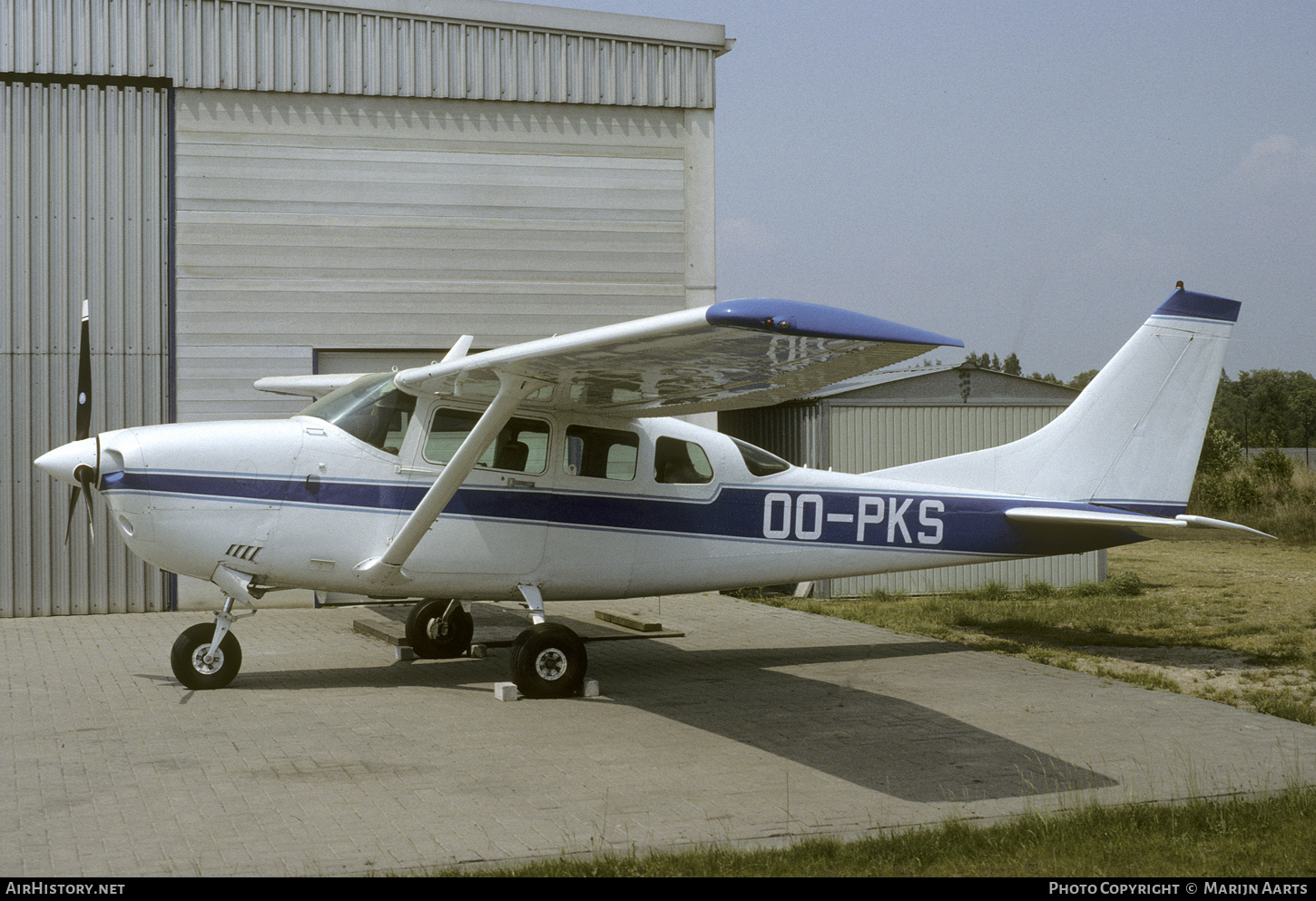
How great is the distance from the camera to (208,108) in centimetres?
1403

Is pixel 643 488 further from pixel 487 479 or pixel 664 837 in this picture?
pixel 664 837

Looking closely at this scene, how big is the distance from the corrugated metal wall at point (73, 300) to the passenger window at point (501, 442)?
6.39 metres

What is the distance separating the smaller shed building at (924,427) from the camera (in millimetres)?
15352

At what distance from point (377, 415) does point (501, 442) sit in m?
0.95

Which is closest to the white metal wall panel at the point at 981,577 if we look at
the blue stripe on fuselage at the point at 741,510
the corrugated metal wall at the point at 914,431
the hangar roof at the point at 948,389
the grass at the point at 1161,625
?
the grass at the point at 1161,625

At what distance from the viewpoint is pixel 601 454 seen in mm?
9305

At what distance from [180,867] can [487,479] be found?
4439mm

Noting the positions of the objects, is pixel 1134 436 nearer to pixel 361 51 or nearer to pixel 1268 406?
pixel 361 51

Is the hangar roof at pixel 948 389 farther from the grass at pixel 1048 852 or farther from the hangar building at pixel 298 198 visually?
the grass at pixel 1048 852

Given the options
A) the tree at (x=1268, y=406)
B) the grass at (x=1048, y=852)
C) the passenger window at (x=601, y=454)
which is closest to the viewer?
the grass at (x=1048, y=852)

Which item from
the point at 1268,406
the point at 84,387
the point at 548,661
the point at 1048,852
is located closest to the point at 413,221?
the point at 84,387

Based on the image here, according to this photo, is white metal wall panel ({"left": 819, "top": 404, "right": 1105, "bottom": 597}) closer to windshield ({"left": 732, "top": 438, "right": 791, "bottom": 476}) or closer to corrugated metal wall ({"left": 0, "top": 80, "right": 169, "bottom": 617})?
windshield ({"left": 732, "top": 438, "right": 791, "bottom": 476})

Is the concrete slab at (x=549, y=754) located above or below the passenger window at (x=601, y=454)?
below
